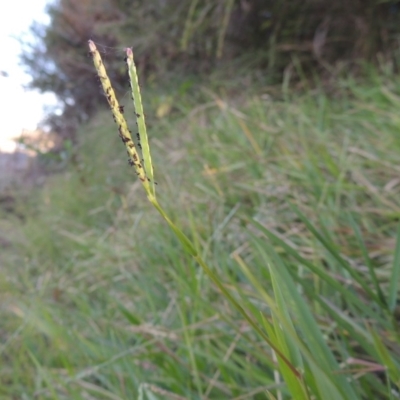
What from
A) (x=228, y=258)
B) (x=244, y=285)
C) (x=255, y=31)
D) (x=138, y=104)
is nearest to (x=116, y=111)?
(x=138, y=104)

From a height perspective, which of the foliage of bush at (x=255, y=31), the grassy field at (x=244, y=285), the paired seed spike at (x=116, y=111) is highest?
the foliage of bush at (x=255, y=31)

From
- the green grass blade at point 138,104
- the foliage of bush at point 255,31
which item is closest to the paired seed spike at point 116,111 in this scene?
the green grass blade at point 138,104

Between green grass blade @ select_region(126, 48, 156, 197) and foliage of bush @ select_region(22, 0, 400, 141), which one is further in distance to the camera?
foliage of bush @ select_region(22, 0, 400, 141)

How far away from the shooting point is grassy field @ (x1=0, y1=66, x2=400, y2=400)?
375 millimetres

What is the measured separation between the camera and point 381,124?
4.09ft

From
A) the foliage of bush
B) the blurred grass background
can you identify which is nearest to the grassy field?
the blurred grass background

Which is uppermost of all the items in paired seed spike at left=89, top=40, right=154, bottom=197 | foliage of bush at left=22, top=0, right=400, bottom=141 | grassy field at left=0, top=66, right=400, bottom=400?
foliage of bush at left=22, top=0, right=400, bottom=141

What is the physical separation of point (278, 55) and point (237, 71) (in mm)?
257

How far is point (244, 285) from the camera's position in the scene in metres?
0.72

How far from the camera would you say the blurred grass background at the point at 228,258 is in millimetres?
449

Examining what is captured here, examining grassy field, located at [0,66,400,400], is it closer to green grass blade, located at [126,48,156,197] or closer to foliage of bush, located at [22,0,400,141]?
green grass blade, located at [126,48,156,197]

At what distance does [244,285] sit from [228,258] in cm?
12

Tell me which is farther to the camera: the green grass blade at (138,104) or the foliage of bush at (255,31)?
the foliage of bush at (255,31)

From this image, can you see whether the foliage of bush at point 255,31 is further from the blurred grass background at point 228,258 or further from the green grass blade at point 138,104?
the green grass blade at point 138,104
